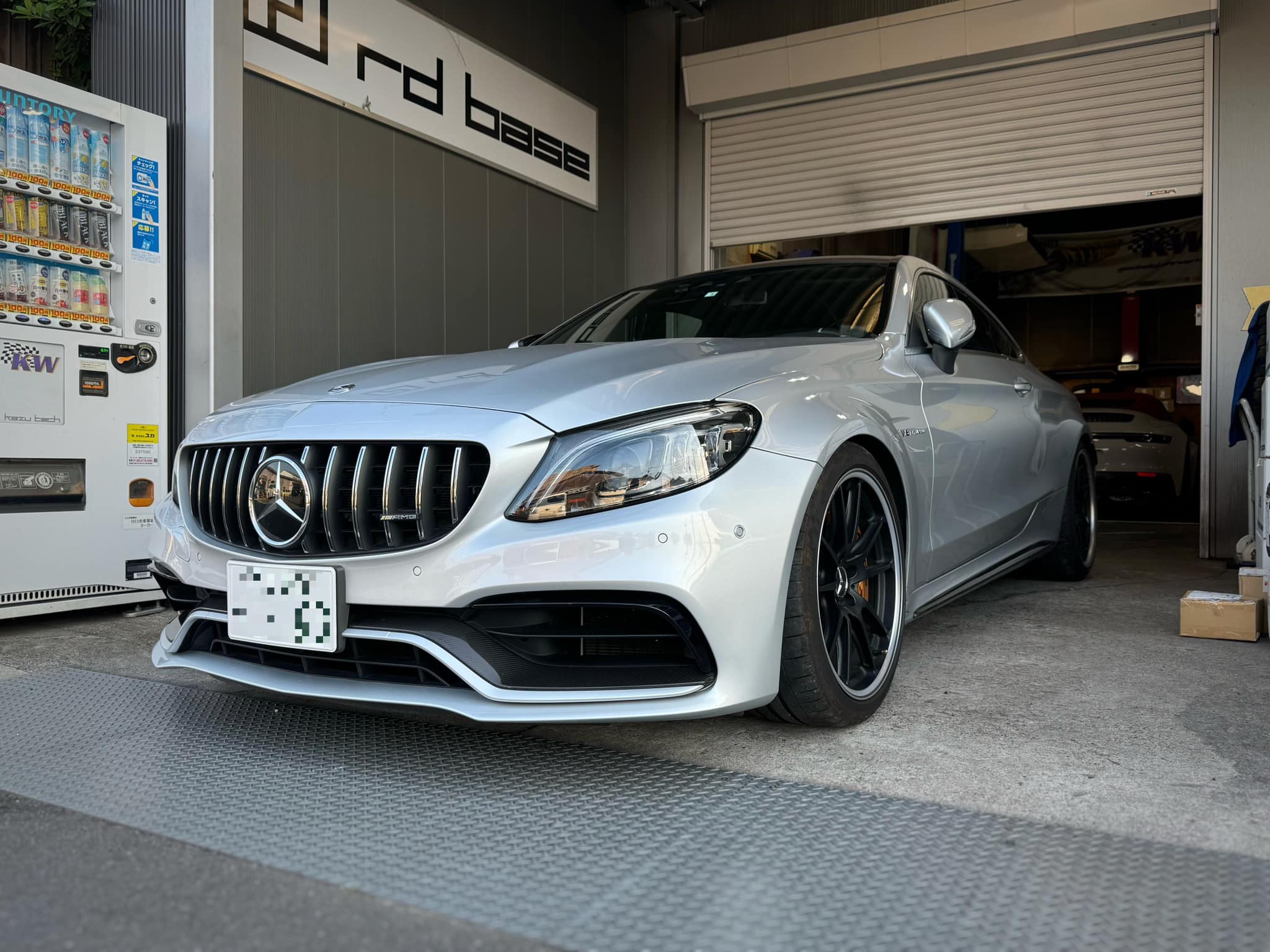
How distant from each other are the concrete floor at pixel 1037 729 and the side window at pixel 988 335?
37.9 inches

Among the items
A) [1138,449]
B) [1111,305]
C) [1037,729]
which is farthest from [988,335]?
[1111,305]

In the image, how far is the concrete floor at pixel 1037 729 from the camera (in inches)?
69.9

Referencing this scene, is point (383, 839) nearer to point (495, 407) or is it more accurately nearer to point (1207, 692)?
point (495, 407)

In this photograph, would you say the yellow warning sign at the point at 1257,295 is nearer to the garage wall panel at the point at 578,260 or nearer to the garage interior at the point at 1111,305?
the garage interior at the point at 1111,305

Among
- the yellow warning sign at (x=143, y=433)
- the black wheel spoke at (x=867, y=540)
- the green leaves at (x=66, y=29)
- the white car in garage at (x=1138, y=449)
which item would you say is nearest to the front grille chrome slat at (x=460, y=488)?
the black wheel spoke at (x=867, y=540)

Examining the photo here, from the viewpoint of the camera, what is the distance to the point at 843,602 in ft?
7.04

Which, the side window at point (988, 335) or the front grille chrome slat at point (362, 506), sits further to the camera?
the side window at point (988, 335)

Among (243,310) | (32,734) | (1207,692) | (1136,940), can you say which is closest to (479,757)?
(32,734)

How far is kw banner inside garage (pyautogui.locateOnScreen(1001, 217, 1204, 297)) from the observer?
1352 centimetres

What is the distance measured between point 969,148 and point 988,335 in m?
3.19

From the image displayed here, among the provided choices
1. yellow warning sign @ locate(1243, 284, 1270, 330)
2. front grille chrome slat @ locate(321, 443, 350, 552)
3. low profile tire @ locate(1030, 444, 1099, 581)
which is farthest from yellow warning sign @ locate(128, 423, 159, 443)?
yellow warning sign @ locate(1243, 284, 1270, 330)

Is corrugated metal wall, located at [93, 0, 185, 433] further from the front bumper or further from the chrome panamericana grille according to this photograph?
the front bumper

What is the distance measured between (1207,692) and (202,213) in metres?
4.02

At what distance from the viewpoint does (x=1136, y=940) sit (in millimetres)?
1260
